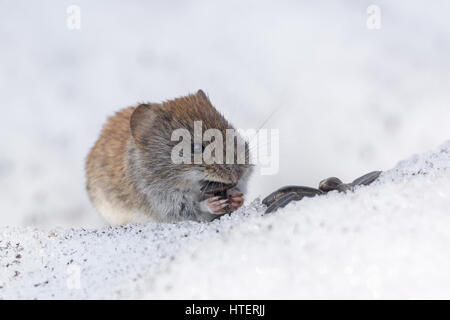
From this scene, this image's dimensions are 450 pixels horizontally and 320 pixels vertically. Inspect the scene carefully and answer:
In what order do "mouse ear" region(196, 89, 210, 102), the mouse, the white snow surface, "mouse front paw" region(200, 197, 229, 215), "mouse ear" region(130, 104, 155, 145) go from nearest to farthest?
the white snow surface < the mouse < "mouse front paw" region(200, 197, 229, 215) < "mouse ear" region(130, 104, 155, 145) < "mouse ear" region(196, 89, 210, 102)

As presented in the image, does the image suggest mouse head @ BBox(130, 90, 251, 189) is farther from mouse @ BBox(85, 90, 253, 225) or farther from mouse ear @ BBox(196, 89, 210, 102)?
mouse ear @ BBox(196, 89, 210, 102)

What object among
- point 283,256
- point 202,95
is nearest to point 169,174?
point 202,95

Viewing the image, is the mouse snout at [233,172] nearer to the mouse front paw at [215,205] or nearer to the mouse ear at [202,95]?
the mouse front paw at [215,205]

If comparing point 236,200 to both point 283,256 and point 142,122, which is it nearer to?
point 142,122

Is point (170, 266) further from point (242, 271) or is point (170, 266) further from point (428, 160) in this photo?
point (428, 160)

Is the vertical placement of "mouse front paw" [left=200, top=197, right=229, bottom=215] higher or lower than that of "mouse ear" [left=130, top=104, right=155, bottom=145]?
lower

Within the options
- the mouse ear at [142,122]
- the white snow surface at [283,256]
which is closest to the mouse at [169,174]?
the mouse ear at [142,122]

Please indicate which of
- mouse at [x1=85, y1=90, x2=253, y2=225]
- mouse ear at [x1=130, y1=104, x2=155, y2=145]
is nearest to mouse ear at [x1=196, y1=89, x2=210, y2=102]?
mouse at [x1=85, y1=90, x2=253, y2=225]
